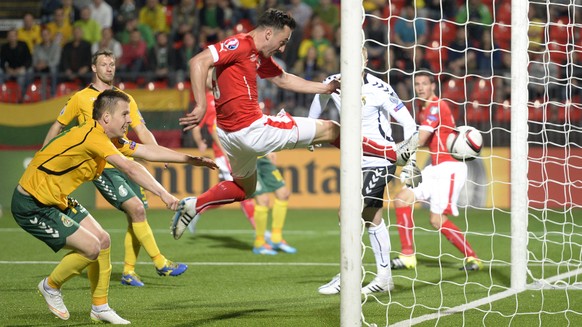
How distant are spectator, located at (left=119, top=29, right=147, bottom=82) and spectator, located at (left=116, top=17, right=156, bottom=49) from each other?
0.56ft

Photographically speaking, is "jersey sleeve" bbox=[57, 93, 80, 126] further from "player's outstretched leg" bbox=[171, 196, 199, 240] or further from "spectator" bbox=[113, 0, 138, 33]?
"spectator" bbox=[113, 0, 138, 33]

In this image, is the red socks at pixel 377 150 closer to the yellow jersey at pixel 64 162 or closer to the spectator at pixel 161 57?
the yellow jersey at pixel 64 162

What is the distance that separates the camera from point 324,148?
613 inches

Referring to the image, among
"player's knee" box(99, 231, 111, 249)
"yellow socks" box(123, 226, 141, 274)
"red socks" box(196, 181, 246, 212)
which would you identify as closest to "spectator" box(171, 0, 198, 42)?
"yellow socks" box(123, 226, 141, 274)

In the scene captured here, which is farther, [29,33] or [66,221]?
[29,33]

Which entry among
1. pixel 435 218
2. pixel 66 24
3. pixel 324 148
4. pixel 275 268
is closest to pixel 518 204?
pixel 435 218

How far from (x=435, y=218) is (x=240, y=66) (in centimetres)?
378

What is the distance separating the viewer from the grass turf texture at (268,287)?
21.9 feet

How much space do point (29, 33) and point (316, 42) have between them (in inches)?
225

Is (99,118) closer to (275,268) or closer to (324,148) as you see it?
(275,268)

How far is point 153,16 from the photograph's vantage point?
18.7 m

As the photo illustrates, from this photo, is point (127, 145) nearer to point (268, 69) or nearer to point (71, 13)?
point (268, 69)

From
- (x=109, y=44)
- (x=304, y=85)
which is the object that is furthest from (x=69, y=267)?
(x=109, y=44)

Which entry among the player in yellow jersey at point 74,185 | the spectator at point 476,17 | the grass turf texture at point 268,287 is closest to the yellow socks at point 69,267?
the player in yellow jersey at point 74,185
